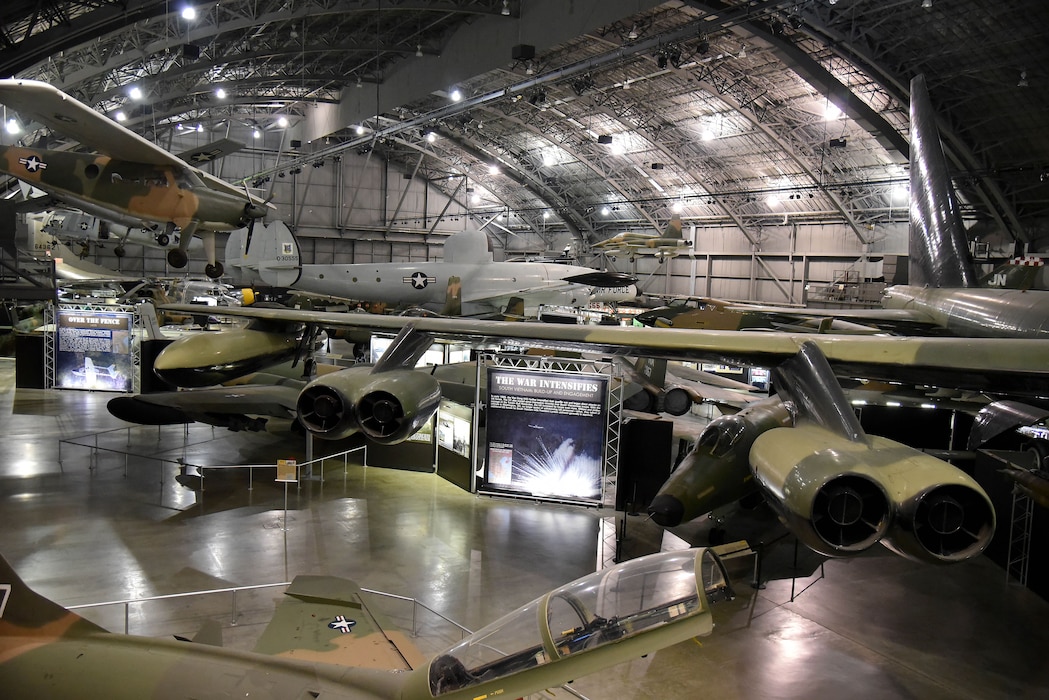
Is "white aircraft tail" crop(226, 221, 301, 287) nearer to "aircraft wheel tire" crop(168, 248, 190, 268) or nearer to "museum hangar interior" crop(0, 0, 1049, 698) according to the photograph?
"museum hangar interior" crop(0, 0, 1049, 698)

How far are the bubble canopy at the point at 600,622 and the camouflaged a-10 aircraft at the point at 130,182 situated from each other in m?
9.84

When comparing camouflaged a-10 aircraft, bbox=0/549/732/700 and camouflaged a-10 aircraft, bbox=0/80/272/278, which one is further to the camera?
camouflaged a-10 aircraft, bbox=0/80/272/278

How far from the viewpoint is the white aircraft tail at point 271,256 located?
20812 millimetres

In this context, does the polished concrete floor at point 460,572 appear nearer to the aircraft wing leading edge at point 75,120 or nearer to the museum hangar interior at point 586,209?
the museum hangar interior at point 586,209

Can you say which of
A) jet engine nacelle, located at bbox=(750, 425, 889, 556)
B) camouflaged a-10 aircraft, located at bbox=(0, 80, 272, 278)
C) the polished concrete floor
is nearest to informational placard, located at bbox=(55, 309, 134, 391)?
the polished concrete floor

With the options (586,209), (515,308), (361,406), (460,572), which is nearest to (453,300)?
(515,308)

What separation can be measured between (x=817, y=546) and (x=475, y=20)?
19795 mm

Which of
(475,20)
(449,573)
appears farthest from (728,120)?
(449,573)

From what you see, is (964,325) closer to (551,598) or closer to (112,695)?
(551,598)

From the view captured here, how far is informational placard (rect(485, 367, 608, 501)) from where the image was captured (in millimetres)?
11227

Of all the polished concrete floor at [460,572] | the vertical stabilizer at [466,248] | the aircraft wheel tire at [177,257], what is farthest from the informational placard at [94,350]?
the vertical stabilizer at [466,248]

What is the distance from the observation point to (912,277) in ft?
49.4

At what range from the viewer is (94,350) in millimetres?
18328

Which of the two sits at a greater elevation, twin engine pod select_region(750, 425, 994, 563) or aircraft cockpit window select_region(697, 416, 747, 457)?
twin engine pod select_region(750, 425, 994, 563)
